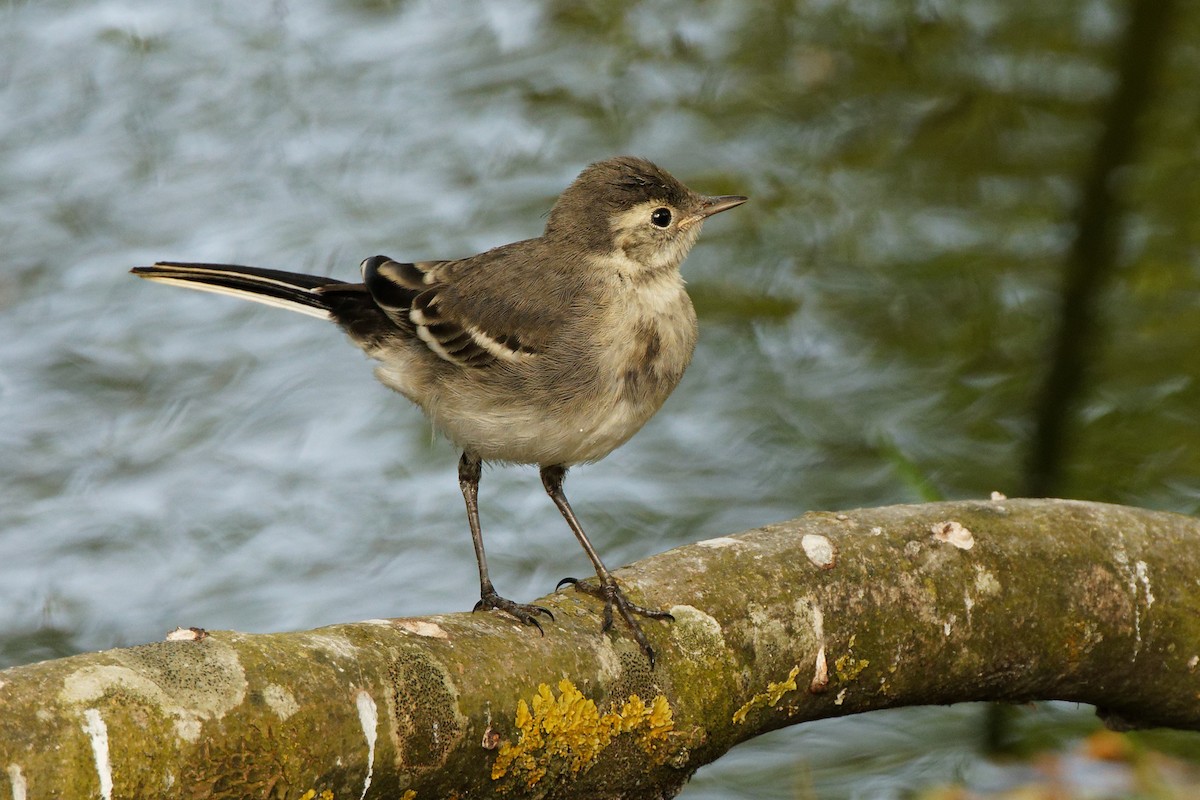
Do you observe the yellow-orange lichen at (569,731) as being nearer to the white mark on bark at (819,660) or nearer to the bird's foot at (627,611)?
the bird's foot at (627,611)

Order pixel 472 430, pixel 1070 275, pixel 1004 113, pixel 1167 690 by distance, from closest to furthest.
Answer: pixel 1167 690
pixel 472 430
pixel 1070 275
pixel 1004 113

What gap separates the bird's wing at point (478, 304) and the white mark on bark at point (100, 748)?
7.52 ft

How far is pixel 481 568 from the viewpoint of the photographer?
4.38 metres

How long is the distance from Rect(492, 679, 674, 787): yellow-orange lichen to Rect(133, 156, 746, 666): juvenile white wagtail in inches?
36.1

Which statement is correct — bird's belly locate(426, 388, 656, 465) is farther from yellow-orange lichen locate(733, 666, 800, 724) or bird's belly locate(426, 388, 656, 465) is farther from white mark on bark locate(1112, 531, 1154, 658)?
white mark on bark locate(1112, 531, 1154, 658)

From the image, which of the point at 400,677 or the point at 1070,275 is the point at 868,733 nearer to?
the point at 1070,275

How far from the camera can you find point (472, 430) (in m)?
4.46

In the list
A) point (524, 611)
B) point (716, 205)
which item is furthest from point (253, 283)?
point (524, 611)

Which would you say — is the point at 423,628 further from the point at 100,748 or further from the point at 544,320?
the point at 544,320

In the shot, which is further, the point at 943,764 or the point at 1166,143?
the point at 1166,143

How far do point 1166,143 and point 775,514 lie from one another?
122 inches

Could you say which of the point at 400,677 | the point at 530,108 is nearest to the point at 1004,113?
the point at 530,108

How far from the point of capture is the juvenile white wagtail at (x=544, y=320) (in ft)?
14.2

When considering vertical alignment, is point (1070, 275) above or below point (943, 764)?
above
